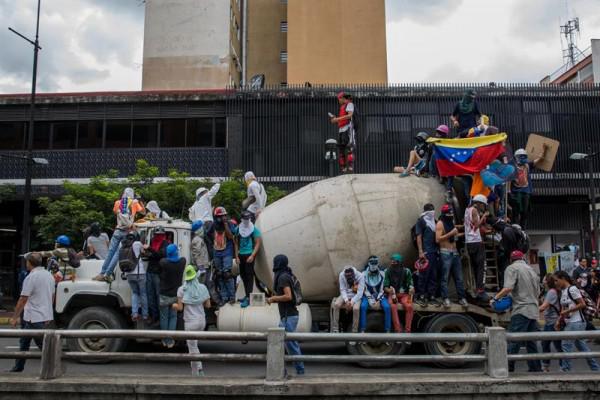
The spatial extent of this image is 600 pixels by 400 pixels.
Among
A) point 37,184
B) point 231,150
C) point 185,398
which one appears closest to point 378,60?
point 231,150

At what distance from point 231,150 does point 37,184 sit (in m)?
8.99

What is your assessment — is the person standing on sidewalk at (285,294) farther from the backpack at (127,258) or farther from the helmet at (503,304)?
the helmet at (503,304)

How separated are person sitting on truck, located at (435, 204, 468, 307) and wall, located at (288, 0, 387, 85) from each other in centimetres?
2994

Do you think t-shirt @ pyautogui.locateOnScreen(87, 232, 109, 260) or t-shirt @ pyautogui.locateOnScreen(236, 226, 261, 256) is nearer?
t-shirt @ pyautogui.locateOnScreen(236, 226, 261, 256)

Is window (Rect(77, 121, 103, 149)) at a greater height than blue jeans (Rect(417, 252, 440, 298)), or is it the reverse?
window (Rect(77, 121, 103, 149))

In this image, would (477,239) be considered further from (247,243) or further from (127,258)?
(127,258)

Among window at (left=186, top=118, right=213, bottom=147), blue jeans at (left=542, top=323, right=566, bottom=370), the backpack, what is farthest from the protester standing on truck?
window at (left=186, top=118, right=213, bottom=147)

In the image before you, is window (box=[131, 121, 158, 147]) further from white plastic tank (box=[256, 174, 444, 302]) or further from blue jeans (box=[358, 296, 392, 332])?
blue jeans (box=[358, 296, 392, 332])

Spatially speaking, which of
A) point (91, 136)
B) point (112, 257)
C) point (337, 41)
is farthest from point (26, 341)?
point (337, 41)

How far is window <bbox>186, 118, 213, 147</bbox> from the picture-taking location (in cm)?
2431

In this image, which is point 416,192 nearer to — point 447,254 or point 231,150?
point 447,254

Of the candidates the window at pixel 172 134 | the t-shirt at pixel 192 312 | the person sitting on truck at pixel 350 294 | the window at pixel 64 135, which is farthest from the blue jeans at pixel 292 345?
the window at pixel 64 135

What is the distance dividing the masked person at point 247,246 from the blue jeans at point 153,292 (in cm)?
145

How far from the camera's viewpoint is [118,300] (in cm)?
910
